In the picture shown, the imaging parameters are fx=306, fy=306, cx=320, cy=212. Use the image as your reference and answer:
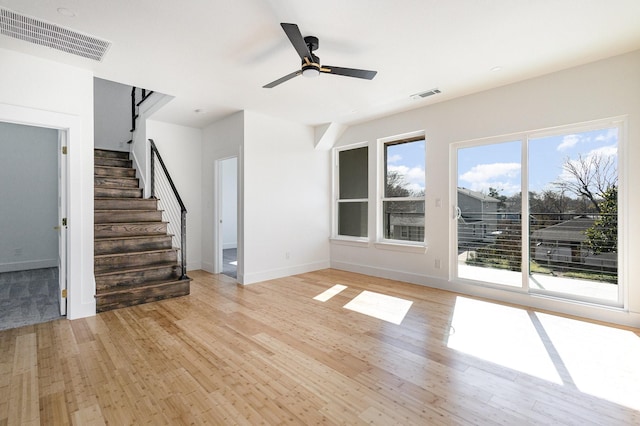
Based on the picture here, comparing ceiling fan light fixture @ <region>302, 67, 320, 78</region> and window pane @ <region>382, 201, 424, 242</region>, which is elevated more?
ceiling fan light fixture @ <region>302, 67, 320, 78</region>

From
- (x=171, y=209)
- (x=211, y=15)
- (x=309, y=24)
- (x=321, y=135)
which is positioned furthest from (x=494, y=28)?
(x=171, y=209)

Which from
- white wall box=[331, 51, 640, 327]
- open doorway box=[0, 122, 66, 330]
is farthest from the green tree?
open doorway box=[0, 122, 66, 330]

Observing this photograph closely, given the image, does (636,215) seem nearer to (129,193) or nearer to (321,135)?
(321,135)

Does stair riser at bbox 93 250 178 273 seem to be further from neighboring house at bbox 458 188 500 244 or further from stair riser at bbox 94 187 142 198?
neighboring house at bbox 458 188 500 244

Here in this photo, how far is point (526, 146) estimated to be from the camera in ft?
12.6

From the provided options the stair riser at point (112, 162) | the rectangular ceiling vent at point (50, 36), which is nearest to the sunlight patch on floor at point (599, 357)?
the rectangular ceiling vent at point (50, 36)

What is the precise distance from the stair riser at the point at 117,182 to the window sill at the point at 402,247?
4.51 meters

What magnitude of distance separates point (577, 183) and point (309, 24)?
3.42m

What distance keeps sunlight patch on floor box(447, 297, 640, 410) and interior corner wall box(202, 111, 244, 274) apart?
3.39 m

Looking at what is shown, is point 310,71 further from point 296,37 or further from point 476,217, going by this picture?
point 476,217

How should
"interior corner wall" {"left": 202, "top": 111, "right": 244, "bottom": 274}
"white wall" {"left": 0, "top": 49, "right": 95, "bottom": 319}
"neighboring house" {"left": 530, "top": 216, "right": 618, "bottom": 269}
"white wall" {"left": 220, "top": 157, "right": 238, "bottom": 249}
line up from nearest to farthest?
1. "white wall" {"left": 0, "top": 49, "right": 95, "bottom": 319}
2. "neighboring house" {"left": 530, "top": 216, "right": 618, "bottom": 269}
3. "interior corner wall" {"left": 202, "top": 111, "right": 244, "bottom": 274}
4. "white wall" {"left": 220, "top": 157, "right": 238, "bottom": 249}

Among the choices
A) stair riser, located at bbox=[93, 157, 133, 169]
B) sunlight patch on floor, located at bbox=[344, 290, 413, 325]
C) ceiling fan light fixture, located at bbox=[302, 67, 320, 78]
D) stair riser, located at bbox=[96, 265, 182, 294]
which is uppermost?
ceiling fan light fixture, located at bbox=[302, 67, 320, 78]

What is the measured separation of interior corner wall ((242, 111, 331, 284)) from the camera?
491cm

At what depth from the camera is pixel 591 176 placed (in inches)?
134
